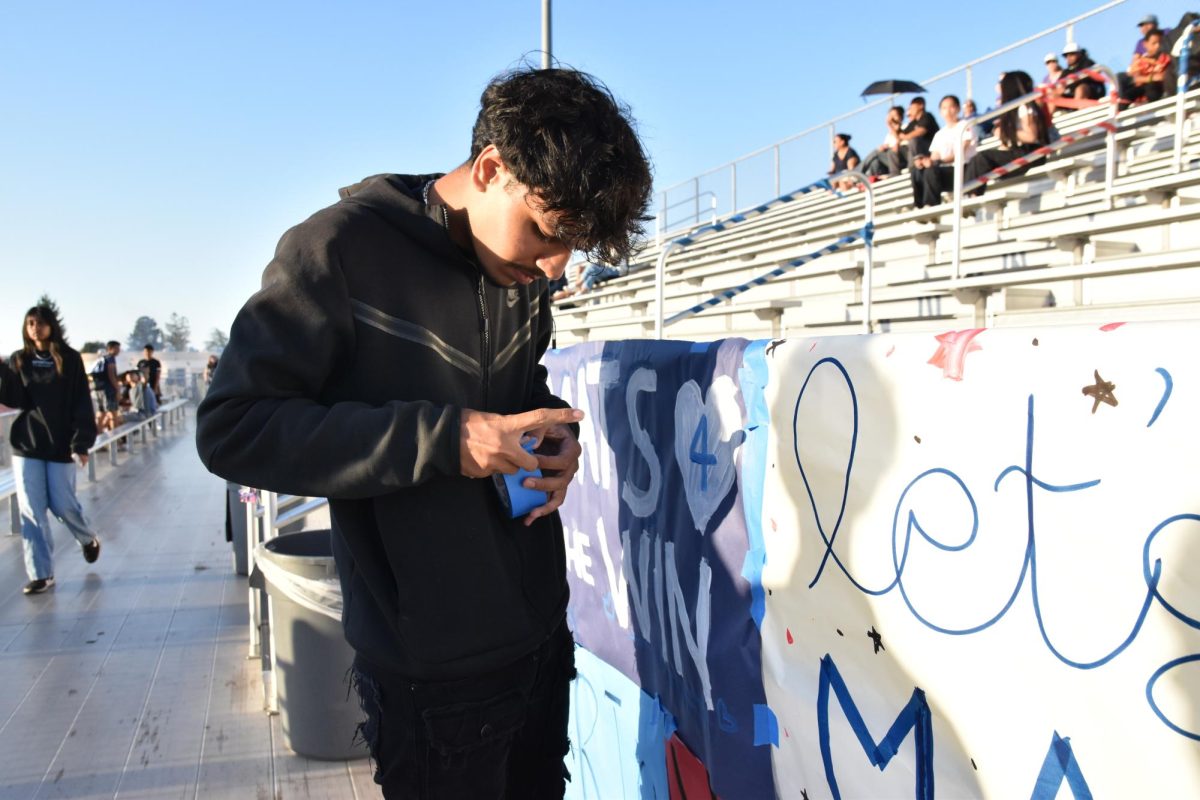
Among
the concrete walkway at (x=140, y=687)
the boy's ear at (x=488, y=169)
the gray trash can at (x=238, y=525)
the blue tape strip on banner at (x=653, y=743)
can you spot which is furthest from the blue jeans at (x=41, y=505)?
the boy's ear at (x=488, y=169)

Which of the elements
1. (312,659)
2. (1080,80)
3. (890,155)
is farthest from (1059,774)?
(890,155)

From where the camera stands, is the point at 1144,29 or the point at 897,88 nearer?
the point at 1144,29

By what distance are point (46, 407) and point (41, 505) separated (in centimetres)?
68

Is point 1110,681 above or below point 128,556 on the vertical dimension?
above

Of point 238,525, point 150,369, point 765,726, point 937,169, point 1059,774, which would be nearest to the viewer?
point 1059,774

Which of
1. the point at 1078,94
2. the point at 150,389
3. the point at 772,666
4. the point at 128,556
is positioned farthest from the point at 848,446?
the point at 150,389

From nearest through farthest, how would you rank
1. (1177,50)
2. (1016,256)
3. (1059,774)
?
1. (1059,774)
2. (1016,256)
3. (1177,50)

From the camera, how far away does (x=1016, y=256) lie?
6.73 m

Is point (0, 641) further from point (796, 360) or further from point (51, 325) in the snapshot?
point (796, 360)

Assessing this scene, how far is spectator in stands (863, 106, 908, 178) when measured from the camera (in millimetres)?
11977

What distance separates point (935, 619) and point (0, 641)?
5.39 m

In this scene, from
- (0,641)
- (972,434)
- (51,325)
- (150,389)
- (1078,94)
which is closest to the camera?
(972,434)

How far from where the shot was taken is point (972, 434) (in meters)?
1.20

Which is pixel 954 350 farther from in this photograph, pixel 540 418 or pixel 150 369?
pixel 150 369
